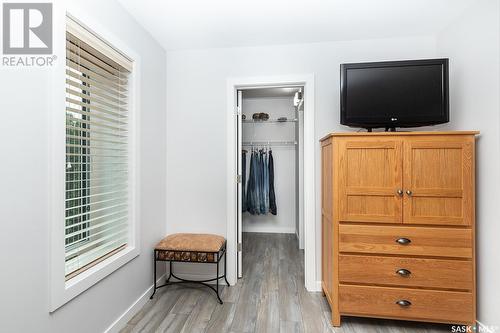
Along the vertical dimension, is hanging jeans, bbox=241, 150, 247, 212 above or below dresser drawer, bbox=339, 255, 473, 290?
above

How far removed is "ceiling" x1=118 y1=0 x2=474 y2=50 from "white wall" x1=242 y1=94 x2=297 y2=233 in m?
1.97

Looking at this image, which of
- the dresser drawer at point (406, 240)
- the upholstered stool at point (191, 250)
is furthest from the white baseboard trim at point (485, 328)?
the upholstered stool at point (191, 250)

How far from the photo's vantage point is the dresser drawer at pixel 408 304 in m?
1.72

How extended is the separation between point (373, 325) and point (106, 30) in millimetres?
2853

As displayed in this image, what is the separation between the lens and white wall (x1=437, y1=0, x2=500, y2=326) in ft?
5.36

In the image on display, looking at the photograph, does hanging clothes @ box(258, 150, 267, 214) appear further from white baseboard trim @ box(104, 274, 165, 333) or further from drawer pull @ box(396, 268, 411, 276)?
drawer pull @ box(396, 268, 411, 276)

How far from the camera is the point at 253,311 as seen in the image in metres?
2.06

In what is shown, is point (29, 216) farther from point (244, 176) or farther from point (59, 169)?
point (244, 176)

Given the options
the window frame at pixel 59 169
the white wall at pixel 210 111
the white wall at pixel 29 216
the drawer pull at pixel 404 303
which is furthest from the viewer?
the white wall at pixel 210 111

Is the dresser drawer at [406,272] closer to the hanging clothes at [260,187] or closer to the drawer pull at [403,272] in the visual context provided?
the drawer pull at [403,272]

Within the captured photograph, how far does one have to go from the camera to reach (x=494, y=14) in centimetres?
163

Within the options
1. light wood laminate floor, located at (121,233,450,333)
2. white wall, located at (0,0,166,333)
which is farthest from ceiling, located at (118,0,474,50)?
light wood laminate floor, located at (121,233,450,333)

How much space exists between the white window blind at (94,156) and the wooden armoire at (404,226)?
164cm

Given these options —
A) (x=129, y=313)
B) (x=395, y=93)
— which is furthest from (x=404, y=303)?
(x=129, y=313)
